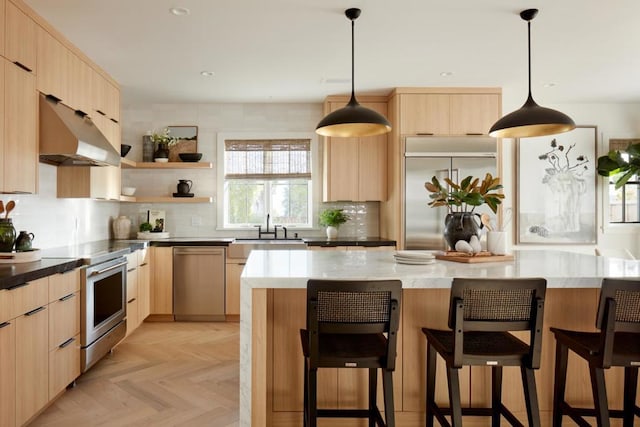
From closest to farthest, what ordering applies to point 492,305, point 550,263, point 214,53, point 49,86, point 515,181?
1. point 492,305
2. point 550,263
3. point 49,86
4. point 214,53
5. point 515,181

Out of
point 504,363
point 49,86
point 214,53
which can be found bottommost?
point 504,363

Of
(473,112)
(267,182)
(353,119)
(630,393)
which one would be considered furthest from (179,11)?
(630,393)

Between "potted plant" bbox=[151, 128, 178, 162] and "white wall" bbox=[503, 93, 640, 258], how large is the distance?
415cm

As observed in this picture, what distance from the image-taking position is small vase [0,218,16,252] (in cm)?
275

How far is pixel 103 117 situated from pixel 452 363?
3904 mm

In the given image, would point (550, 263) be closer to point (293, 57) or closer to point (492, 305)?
point (492, 305)

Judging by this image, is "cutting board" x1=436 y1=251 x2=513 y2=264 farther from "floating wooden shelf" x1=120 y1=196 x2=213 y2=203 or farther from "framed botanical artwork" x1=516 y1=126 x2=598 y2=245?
"floating wooden shelf" x1=120 y1=196 x2=213 y2=203

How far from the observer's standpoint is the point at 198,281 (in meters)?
4.74

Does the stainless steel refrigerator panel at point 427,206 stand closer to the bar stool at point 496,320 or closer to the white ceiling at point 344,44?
the white ceiling at point 344,44

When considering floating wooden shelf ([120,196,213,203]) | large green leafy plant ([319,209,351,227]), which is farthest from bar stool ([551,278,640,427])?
floating wooden shelf ([120,196,213,203])

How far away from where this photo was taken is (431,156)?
4598 millimetres

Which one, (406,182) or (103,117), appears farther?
(406,182)

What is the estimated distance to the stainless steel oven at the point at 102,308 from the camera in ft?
10.0

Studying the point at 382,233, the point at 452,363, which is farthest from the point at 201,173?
the point at 452,363
